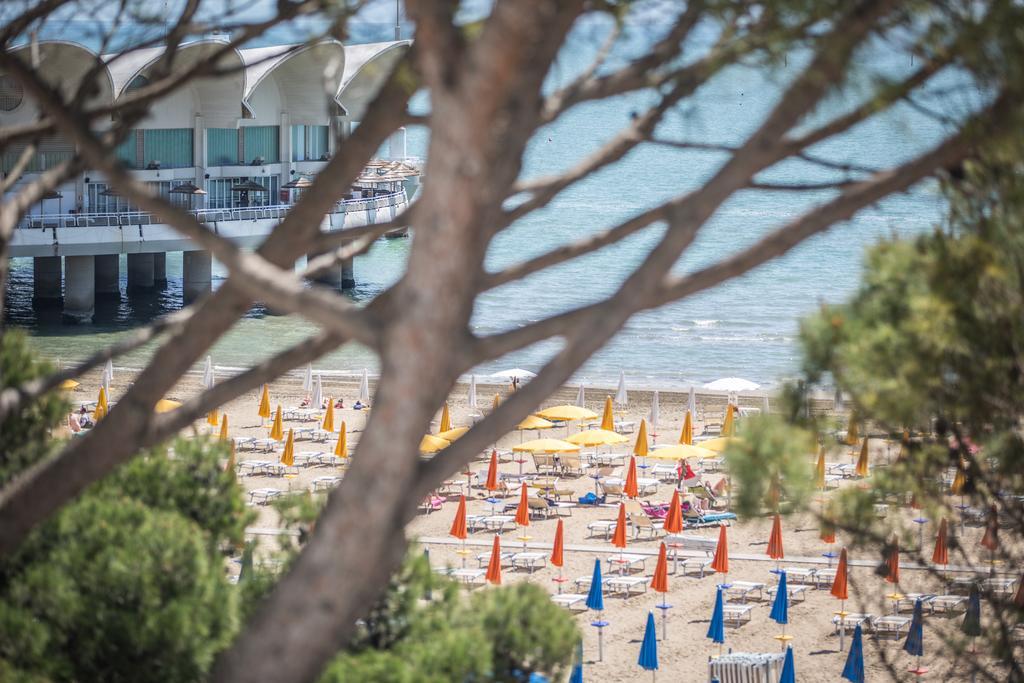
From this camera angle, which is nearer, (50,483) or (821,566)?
(50,483)

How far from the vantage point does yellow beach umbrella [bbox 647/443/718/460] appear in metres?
18.8

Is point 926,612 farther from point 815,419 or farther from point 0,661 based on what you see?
point 0,661

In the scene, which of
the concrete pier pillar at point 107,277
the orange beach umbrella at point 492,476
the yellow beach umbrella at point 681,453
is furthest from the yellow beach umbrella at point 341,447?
the concrete pier pillar at point 107,277

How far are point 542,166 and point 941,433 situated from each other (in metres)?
101

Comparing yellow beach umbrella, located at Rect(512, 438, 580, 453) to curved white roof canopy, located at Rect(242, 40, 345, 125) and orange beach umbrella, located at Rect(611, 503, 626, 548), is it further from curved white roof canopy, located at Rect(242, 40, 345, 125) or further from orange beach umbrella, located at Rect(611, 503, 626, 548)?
curved white roof canopy, located at Rect(242, 40, 345, 125)

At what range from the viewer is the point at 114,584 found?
19.0 feet

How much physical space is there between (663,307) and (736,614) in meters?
7.71

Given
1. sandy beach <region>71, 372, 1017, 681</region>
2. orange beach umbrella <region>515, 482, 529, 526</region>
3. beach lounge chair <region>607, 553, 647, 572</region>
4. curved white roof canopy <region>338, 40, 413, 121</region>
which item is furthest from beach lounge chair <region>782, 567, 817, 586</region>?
curved white roof canopy <region>338, 40, 413, 121</region>

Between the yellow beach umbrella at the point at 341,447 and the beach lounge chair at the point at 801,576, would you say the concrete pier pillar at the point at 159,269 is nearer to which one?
the yellow beach umbrella at the point at 341,447

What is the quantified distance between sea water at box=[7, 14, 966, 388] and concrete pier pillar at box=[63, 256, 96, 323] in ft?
2.13

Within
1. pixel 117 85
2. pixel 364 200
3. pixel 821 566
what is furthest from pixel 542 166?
pixel 821 566

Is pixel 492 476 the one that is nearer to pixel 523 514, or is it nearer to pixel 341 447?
pixel 523 514

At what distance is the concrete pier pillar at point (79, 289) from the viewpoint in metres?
40.8

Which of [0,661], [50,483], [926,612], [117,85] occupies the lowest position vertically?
[926,612]
